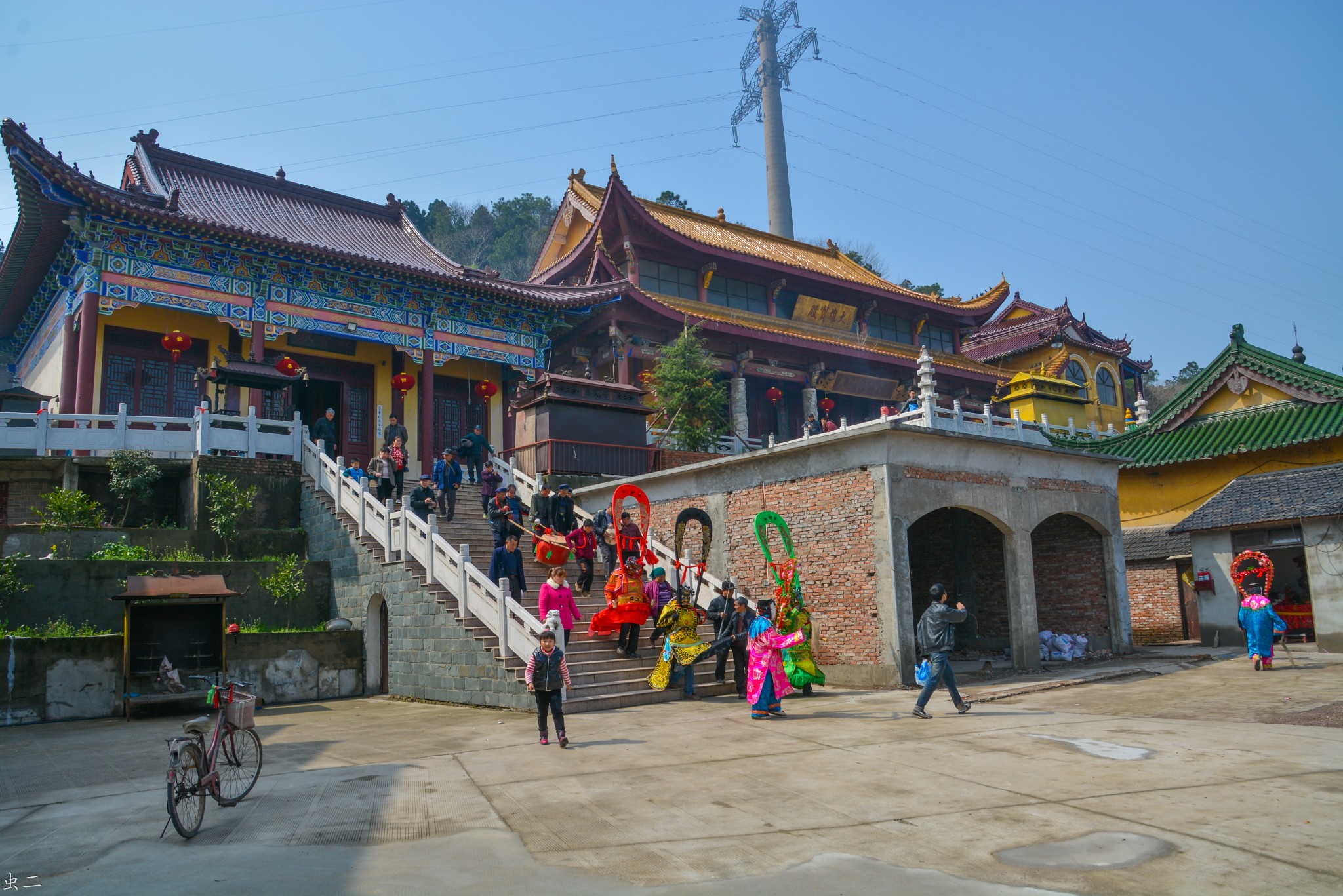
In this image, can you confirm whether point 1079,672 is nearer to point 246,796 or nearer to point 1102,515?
point 1102,515

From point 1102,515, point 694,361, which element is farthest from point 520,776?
point 694,361

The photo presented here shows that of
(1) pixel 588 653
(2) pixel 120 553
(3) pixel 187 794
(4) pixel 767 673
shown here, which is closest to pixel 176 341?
(2) pixel 120 553

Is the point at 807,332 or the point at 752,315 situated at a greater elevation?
the point at 752,315

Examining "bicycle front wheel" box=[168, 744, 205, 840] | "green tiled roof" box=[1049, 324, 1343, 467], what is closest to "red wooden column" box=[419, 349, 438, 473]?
"green tiled roof" box=[1049, 324, 1343, 467]

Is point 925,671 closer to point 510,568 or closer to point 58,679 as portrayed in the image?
point 510,568

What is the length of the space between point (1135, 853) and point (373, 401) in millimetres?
19459

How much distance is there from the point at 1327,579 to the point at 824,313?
1671 cm

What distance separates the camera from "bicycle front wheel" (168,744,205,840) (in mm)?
5090

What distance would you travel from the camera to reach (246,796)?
6316 millimetres

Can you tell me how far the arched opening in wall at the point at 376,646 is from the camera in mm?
13672

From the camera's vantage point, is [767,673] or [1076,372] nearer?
[767,673]

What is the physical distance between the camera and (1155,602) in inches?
758

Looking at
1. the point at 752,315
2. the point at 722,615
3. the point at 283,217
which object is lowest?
the point at 722,615

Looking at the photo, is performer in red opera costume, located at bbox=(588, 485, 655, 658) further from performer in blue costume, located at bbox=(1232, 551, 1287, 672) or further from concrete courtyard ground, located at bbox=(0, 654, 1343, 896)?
performer in blue costume, located at bbox=(1232, 551, 1287, 672)
